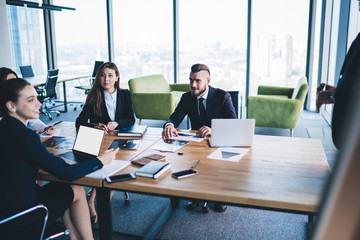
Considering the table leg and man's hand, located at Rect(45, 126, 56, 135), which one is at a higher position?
man's hand, located at Rect(45, 126, 56, 135)

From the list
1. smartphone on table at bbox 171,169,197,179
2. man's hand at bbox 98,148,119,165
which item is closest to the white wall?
man's hand at bbox 98,148,119,165

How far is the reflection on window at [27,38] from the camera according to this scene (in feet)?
27.6

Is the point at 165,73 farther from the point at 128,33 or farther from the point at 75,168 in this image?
the point at 75,168

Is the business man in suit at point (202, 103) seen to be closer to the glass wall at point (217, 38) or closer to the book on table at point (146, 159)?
the book on table at point (146, 159)

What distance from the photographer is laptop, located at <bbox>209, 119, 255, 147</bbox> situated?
2367mm

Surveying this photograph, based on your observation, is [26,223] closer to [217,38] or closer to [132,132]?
[132,132]

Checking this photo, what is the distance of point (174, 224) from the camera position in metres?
2.81

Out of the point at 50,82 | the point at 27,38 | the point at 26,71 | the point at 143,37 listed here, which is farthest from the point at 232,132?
the point at 27,38

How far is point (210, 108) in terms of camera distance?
3.22 meters

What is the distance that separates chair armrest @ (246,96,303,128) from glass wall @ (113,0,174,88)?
3.46 meters

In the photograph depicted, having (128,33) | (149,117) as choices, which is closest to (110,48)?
(128,33)

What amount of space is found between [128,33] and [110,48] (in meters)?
0.63

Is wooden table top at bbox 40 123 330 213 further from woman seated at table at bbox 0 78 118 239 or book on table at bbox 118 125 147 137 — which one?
book on table at bbox 118 125 147 137

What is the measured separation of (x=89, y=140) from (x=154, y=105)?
143 inches
